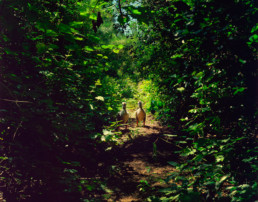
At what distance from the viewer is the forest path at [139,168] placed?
3549 millimetres

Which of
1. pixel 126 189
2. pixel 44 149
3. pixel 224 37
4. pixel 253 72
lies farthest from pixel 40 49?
pixel 126 189

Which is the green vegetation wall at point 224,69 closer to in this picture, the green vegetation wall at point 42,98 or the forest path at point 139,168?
the green vegetation wall at point 42,98

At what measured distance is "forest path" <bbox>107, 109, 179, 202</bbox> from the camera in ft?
11.6

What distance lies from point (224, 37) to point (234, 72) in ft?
1.10

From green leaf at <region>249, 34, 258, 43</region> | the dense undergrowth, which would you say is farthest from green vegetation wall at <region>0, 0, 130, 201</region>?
green leaf at <region>249, 34, 258, 43</region>

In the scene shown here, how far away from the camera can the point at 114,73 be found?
1783 cm

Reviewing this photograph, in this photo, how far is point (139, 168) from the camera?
186 inches

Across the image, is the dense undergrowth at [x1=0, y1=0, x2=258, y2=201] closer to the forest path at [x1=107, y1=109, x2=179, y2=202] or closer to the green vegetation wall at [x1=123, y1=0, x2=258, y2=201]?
the green vegetation wall at [x1=123, y1=0, x2=258, y2=201]

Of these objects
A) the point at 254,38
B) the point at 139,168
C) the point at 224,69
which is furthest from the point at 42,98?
the point at 139,168

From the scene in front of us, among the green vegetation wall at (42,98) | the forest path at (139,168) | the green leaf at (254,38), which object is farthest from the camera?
the forest path at (139,168)

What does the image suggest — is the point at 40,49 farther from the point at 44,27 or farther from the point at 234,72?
the point at 234,72

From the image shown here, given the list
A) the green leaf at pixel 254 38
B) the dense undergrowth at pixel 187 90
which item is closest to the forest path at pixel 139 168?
the dense undergrowth at pixel 187 90

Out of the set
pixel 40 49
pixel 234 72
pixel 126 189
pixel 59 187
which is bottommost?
pixel 126 189

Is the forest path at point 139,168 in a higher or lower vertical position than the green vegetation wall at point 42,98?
lower
